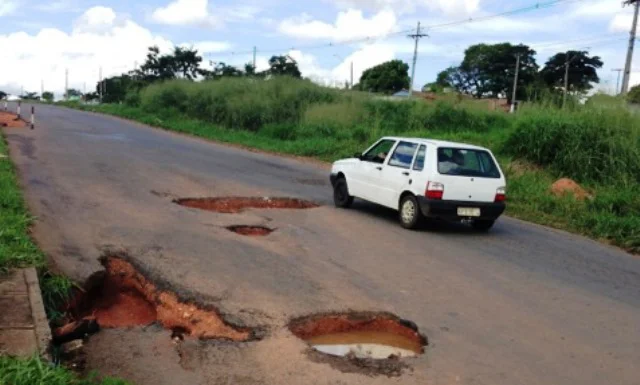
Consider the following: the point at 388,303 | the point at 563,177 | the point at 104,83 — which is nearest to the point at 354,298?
the point at 388,303

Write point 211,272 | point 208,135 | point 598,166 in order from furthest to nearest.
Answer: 1. point 208,135
2. point 598,166
3. point 211,272

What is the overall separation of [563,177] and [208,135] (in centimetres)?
1828

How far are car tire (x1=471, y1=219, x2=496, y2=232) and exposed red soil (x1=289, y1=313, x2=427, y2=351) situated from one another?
202 inches

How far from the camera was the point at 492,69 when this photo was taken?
7138cm

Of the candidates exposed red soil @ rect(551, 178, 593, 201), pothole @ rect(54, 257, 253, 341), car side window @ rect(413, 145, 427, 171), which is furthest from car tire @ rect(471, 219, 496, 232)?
pothole @ rect(54, 257, 253, 341)

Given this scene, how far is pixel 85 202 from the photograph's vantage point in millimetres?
10672

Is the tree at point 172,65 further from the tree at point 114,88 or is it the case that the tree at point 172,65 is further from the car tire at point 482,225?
the car tire at point 482,225

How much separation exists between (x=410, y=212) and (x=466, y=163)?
1193 mm

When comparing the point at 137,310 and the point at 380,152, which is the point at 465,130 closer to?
the point at 380,152

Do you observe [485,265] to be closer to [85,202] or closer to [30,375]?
[30,375]

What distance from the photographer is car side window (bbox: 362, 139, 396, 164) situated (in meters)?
11.2

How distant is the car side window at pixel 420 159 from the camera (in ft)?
33.3

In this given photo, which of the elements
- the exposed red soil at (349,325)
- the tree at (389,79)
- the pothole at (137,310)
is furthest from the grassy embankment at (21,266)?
the tree at (389,79)

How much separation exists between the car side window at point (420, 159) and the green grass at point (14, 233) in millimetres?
5653
